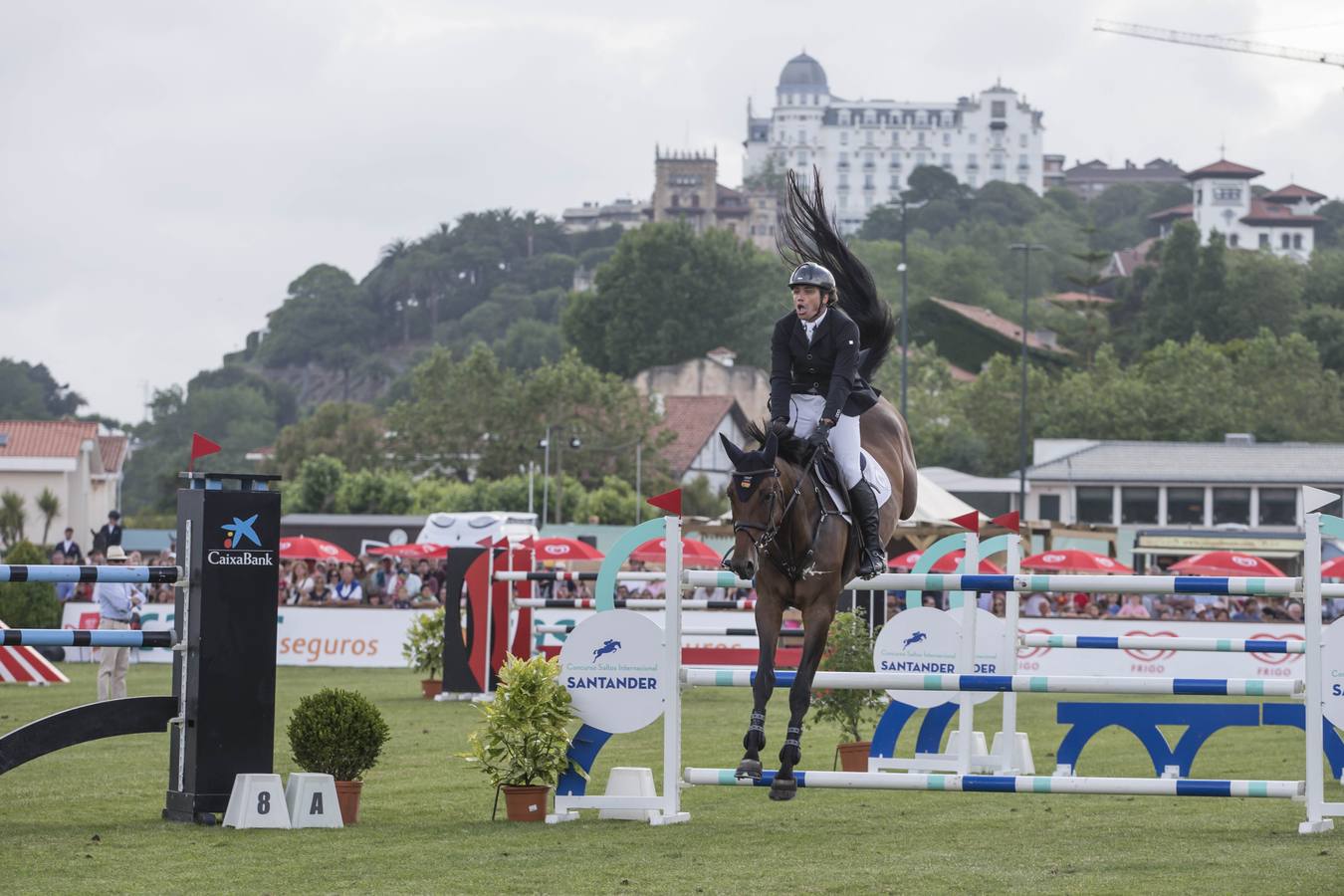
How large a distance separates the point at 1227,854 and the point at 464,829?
12.8 ft

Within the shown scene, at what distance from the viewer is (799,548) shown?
29.0ft

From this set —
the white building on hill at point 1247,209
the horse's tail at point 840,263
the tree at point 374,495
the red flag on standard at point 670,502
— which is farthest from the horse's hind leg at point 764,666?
the white building on hill at point 1247,209

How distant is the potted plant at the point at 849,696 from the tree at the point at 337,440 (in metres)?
63.8

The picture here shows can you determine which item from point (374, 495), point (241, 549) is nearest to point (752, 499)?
point (241, 549)

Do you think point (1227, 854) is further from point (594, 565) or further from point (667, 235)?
point (667, 235)

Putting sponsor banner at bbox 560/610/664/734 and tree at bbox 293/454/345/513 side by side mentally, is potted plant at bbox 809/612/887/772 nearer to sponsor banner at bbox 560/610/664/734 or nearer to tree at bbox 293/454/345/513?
sponsor banner at bbox 560/610/664/734

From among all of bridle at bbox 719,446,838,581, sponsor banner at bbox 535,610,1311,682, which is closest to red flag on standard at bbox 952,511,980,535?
bridle at bbox 719,446,838,581

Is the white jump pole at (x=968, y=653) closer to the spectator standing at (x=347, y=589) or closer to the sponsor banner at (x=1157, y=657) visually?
the sponsor banner at (x=1157, y=657)

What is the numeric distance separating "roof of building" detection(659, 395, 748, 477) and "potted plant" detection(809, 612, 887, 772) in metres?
60.4

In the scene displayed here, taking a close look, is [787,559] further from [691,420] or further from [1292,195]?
[1292,195]

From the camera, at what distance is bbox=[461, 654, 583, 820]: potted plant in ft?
32.4

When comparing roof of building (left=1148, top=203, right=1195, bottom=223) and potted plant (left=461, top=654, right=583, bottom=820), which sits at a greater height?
roof of building (left=1148, top=203, right=1195, bottom=223)

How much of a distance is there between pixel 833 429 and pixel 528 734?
242cm

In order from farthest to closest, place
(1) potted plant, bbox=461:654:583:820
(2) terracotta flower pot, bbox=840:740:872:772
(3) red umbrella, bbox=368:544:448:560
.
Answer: (3) red umbrella, bbox=368:544:448:560 < (2) terracotta flower pot, bbox=840:740:872:772 < (1) potted plant, bbox=461:654:583:820
